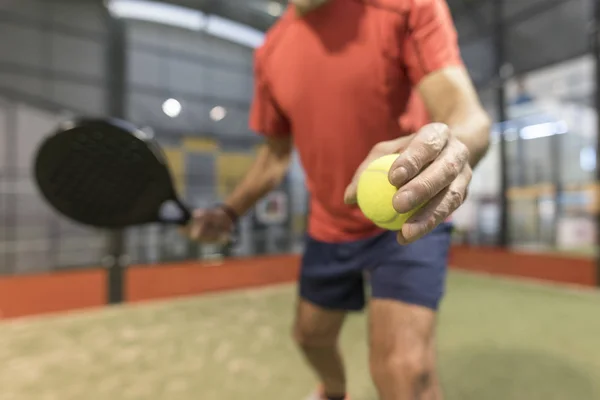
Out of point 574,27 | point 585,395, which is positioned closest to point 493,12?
point 574,27

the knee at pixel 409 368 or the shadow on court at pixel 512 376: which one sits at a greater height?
the knee at pixel 409 368

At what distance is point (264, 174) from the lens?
1152 millimetres

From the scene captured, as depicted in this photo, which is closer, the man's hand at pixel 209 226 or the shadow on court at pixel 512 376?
the man's hand at pixel 209 226

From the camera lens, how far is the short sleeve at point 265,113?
1022 millimetres

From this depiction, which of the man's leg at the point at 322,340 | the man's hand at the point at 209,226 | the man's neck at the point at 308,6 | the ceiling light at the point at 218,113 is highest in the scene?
the ceiling light at the point at 218,113

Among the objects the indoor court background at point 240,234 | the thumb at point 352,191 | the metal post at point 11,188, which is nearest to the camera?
the thumb at point 352,191

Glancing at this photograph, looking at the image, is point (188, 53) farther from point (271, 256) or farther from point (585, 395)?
point (585, 395)

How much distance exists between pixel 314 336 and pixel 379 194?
0.60m

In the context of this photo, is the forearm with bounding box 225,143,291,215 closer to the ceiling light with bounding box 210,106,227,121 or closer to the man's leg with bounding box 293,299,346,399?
the man's leg with bounding box 293,299,346,399

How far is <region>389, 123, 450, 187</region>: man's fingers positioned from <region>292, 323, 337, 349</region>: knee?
0.65 m

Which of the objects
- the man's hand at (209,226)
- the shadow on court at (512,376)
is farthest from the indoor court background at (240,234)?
the man's hand at (209,226)

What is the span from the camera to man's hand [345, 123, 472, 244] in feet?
1.32

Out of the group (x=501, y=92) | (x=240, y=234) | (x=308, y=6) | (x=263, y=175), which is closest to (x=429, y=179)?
(x=308, y=6)

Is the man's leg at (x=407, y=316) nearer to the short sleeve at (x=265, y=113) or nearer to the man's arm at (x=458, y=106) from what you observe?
the man's arm at (x=458, y=106)
